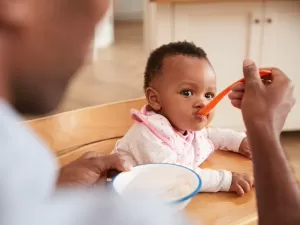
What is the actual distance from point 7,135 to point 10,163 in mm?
14

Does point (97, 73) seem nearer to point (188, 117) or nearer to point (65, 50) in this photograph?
point (188, 117)

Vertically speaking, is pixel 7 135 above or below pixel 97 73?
above

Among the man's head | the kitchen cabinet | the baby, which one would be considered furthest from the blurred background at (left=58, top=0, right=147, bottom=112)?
the man's head

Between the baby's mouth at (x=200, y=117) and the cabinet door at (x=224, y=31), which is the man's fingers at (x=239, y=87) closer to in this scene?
the baby's mouth at (x=200, y=117)

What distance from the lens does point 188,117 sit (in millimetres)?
1233

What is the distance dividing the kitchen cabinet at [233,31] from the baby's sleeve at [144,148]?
49.3 inches

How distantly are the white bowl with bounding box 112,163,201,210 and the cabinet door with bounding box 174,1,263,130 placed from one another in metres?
1.41

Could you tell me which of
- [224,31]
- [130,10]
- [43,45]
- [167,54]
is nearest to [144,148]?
[167,54]

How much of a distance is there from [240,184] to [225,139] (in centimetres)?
25

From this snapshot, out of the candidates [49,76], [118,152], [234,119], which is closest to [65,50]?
[49,76]

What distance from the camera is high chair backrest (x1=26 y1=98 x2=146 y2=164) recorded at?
1.28m

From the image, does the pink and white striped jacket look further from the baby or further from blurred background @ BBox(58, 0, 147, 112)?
blurred background @ BBox(58, 0, 147, 112)

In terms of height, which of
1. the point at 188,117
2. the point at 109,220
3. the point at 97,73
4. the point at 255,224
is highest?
the point at 109,220

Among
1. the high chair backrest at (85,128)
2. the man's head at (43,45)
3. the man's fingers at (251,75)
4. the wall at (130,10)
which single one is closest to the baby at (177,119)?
the high chair backrest at (85,128)
